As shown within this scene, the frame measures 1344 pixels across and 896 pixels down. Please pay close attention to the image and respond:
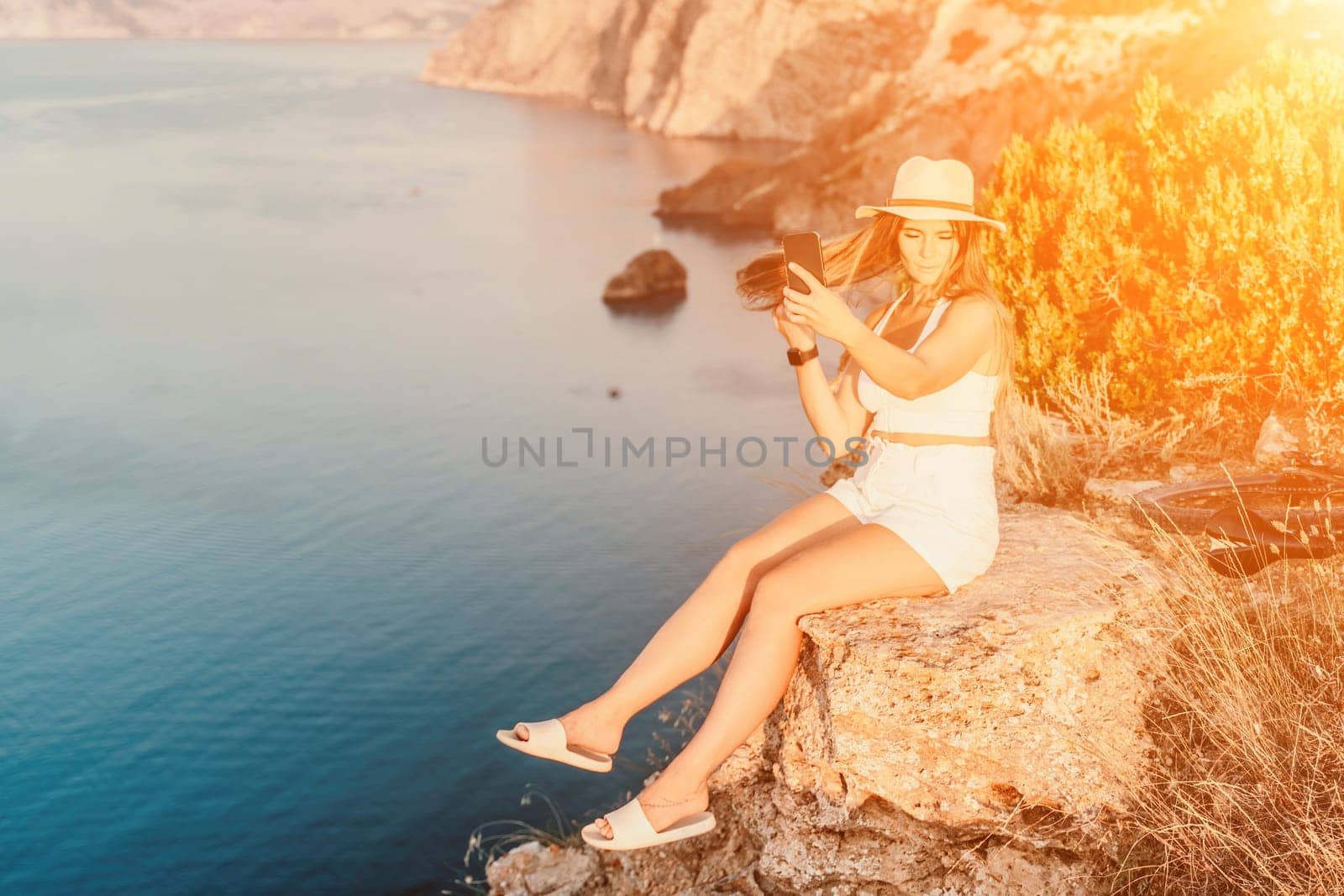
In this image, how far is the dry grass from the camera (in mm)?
4082

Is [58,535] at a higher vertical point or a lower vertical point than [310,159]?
lower

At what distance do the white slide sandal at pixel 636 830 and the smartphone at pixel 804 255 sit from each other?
2.12 metres

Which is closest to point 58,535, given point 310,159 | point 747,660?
point 747,660

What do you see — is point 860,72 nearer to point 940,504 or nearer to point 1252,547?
point 1252,547

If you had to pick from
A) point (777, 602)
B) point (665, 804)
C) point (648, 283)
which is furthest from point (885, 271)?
point (648, 283)

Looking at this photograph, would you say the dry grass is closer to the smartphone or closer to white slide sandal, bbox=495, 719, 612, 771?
the smartphone

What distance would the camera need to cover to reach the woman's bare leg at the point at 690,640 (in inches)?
183

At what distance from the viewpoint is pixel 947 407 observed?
4836 millimetres

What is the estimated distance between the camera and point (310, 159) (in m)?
65.1

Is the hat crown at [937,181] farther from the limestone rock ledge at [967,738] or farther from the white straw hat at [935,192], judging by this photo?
the limestone rock ledge at [967,738]

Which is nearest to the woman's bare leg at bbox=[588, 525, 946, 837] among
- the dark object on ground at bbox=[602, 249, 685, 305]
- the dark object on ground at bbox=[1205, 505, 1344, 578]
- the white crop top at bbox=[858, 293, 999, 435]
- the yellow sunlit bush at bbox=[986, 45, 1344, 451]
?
→ the white crop top at bbox=[858, 293, 999, 435]

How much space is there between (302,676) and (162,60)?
144 meters

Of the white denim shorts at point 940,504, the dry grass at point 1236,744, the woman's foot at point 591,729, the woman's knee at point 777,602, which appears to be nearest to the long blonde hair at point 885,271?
the white denim shorts at point 940,504

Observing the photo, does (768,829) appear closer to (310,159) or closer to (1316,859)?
(1316,859)
